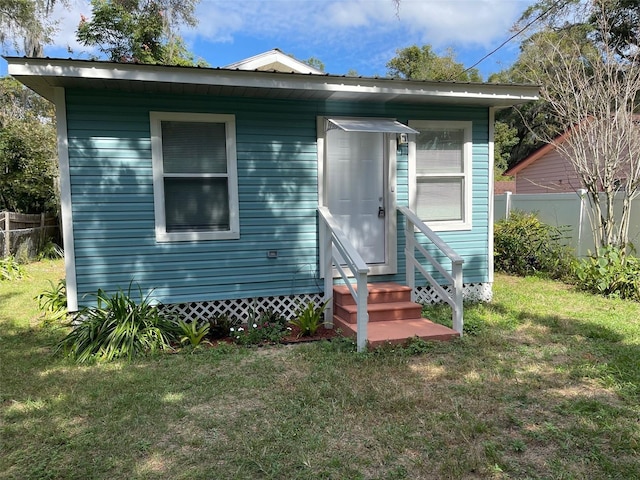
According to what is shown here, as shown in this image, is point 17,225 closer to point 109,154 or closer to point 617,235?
point 109,154

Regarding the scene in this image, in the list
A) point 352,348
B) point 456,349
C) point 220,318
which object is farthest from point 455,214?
point 220,318

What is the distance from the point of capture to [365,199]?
593cm

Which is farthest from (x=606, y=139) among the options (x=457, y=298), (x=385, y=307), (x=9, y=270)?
(x=9, y=270)

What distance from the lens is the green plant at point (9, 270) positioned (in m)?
8.37

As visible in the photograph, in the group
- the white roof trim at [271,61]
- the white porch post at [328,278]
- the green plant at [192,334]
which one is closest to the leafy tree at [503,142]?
the white roof trim at [271,61]

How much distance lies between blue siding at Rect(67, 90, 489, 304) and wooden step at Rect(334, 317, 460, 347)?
1.04m

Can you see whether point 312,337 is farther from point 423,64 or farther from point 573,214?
point 423,64

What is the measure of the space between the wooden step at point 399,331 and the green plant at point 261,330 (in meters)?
0.70

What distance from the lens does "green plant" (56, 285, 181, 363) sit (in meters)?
4.32

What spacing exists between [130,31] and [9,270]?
9882 millimetres

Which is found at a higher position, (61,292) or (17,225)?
(17,225)

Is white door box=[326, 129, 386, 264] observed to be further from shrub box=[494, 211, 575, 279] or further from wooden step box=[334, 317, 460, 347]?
shrub box=[494, 211, 575, 279]

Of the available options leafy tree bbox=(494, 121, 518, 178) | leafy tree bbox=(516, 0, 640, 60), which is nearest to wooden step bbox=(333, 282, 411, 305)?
leafy tree bbox=(516, 0, 640, 60)

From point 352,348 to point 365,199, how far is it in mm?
2259
